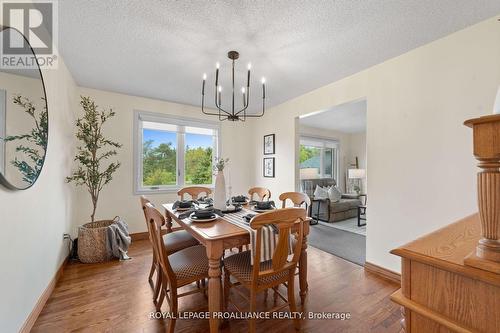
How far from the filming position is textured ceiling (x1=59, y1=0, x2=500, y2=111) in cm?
160

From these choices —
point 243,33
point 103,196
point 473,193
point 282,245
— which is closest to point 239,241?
point 282,245

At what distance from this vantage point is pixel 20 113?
142cm

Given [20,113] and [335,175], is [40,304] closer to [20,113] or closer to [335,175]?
[20,113]

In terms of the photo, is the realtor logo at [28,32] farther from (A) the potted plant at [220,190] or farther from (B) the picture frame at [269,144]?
(B) the picture frame at [269,144]

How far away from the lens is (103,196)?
130 inches

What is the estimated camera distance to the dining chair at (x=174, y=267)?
4.79ft

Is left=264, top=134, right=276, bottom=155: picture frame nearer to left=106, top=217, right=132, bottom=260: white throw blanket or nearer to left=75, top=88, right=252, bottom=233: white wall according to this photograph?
left=75, top=88, right=252, bottom=233: white wall

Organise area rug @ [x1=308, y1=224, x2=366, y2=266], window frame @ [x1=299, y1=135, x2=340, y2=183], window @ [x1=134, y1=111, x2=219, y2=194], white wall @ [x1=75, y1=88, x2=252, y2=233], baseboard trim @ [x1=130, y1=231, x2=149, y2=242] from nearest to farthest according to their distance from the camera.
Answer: area rug @ [x1=308, y1=224, x2=366, y2=266] → white wall @ [x1=75, y1=88, x2=252, y2=233] → baseboard trim @ [x1=130, y1=231, x2=149, y2=242] → window @ [x1=134, y1=111, x2=219, y2=194] → window frame @ [x1=299, y1=135, x2=340, y2=183]

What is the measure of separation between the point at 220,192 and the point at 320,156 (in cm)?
524

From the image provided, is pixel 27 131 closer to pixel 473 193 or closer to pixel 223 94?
pixel 223 94

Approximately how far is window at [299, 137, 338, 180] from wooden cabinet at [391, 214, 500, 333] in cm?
552

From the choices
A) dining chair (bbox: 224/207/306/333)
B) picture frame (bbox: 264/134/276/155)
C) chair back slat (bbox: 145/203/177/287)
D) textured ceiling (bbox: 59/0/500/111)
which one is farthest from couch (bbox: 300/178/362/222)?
chair back slat (bbox: 145/203/177/287)

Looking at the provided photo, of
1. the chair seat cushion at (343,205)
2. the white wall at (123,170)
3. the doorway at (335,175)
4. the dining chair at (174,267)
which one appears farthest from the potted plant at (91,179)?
the chair seat cushion at (343,205)

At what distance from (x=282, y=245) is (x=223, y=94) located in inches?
105
